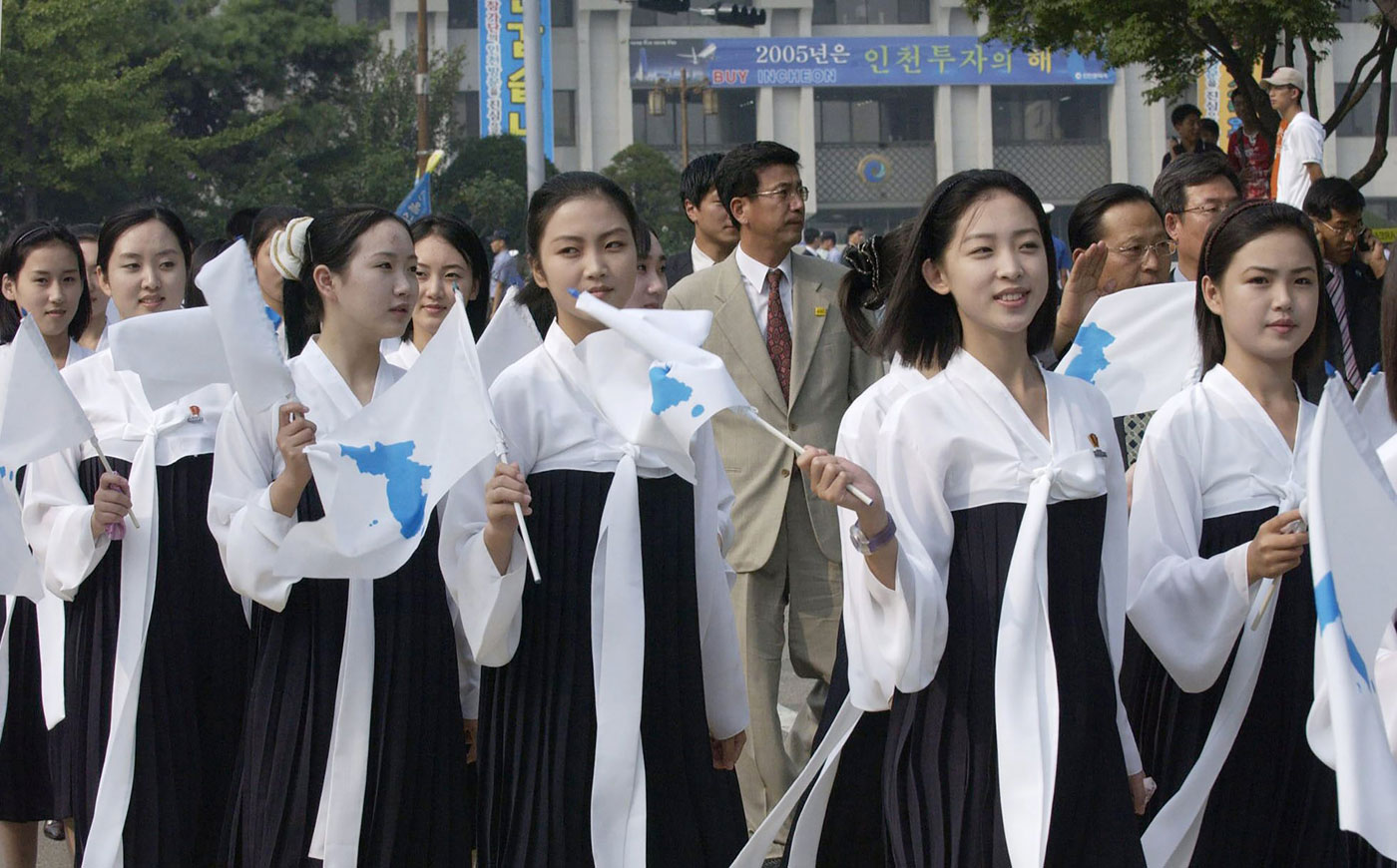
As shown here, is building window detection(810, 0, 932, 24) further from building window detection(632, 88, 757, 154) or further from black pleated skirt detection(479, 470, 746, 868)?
black pleated skirt detection(479, 470, 746, 868)

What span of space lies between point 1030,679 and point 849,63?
132 ft

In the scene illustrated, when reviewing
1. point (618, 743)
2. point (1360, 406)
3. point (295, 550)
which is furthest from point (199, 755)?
point (1360, 406)

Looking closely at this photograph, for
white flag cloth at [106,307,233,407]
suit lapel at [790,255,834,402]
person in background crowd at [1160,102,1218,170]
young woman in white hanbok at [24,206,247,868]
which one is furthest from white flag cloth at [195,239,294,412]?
person in background crowd at [1160,102,1218,170]

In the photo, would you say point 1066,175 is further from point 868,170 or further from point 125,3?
point 125,3

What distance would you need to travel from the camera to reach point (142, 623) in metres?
4.54

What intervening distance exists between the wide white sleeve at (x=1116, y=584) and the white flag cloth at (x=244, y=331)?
68.6 inches

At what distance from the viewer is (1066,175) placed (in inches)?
1684

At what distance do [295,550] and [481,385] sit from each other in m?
0.52

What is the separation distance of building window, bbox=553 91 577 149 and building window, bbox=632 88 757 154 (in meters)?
1.48

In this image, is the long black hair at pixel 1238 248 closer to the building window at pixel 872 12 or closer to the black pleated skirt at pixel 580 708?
the black pleated skirt at pixel 580 708

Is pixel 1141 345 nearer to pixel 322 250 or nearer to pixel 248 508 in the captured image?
pixel 322 250

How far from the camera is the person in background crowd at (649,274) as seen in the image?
4.85 m

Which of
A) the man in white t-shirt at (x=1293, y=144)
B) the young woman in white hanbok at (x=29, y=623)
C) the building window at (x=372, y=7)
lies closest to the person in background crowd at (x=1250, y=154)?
the man in white t-shirt at (x=1293, y=144)

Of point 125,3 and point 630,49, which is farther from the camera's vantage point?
point 630,49
